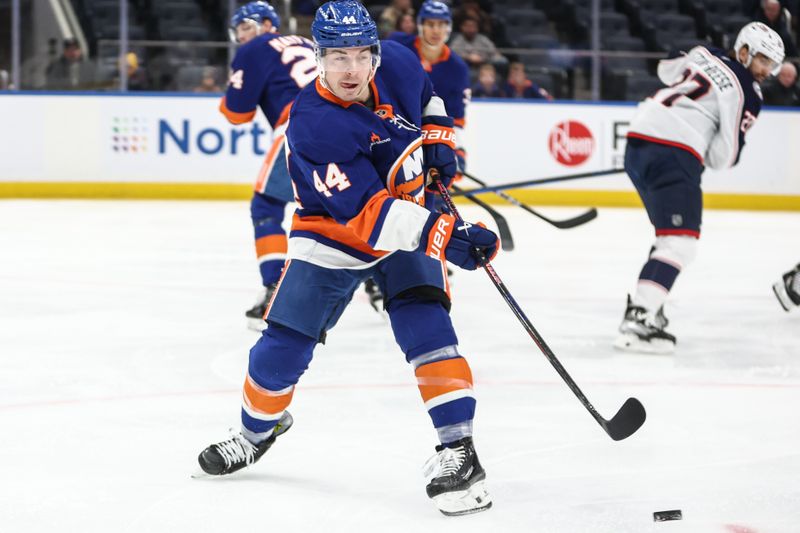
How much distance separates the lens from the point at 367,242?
223cm

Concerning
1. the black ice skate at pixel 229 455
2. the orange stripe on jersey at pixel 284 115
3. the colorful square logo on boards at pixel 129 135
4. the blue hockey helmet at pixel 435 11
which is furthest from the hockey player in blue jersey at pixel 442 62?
the colorful square logo on boards at pixel 129 135

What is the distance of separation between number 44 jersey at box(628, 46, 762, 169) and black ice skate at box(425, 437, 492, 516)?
2.02 m

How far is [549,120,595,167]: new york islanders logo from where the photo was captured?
27.9 ft

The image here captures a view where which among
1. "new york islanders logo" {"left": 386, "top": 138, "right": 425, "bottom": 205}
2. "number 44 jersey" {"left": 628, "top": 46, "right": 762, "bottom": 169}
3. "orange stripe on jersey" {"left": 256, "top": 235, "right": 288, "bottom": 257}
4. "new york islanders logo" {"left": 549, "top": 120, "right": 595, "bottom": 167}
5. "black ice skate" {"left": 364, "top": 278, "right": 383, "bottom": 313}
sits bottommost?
"new york islanders logo" {"left": 549, "top": 120, "right": 595, "bottom": 167}

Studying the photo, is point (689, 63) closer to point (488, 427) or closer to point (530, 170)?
point (488, 427)

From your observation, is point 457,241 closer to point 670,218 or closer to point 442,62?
point 670,218

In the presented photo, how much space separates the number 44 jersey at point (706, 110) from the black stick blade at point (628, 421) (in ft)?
5.90

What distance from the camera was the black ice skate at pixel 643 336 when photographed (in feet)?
12.9

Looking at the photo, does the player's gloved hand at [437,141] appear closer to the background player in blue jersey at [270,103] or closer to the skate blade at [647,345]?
the skate blade at [647,345]

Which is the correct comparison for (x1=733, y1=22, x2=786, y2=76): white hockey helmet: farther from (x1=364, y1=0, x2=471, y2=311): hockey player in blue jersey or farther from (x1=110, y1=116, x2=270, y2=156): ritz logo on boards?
(x1=110, y1=116, x2=270, y2=156): ritz logo on boards

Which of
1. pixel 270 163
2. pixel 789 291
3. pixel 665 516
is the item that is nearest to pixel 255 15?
pixel 270 163

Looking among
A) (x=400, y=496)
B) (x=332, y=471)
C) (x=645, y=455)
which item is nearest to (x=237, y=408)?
(x=332, y=471)

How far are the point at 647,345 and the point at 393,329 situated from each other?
5.74 feet

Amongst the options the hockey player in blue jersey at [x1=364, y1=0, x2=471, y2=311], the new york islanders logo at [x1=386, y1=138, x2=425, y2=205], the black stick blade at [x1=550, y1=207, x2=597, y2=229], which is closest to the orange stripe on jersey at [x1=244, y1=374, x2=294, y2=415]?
the new york islanders logo at [x1=386, y1=138, x2=425, y2=205]
